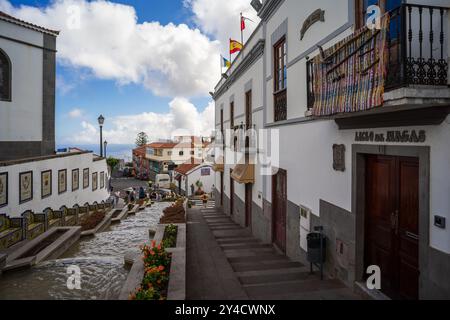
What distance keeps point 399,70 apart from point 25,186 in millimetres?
13808

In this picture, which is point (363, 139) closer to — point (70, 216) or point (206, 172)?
point (70, 216)

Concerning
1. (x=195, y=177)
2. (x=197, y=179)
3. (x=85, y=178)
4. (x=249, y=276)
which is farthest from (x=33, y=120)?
(x=197, y=179)

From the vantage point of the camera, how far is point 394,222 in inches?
193

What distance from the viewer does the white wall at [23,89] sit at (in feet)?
51.8

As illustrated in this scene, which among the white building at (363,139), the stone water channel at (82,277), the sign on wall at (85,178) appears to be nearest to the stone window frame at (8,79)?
the sign on wall at (85,178)

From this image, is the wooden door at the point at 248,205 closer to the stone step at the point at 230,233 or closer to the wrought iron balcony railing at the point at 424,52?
the stone step at the point at 230,233

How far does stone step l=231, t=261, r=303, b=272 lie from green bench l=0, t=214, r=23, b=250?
7.16 m

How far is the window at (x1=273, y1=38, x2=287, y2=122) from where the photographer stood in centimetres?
895

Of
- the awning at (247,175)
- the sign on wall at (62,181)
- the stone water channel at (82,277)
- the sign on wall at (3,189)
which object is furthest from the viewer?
the sign on wall at (62,181)

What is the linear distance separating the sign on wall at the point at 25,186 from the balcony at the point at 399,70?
1248 cm

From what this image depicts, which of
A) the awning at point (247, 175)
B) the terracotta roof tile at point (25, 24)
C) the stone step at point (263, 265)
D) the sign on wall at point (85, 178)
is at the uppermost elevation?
the terracotta roof tile at point (25, 24)

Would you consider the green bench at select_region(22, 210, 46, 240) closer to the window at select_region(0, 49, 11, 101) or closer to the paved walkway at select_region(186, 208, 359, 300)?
the paved walkway at select_region(186, 208, 359, 300)

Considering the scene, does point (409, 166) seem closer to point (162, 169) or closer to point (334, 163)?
point (334, 163)
